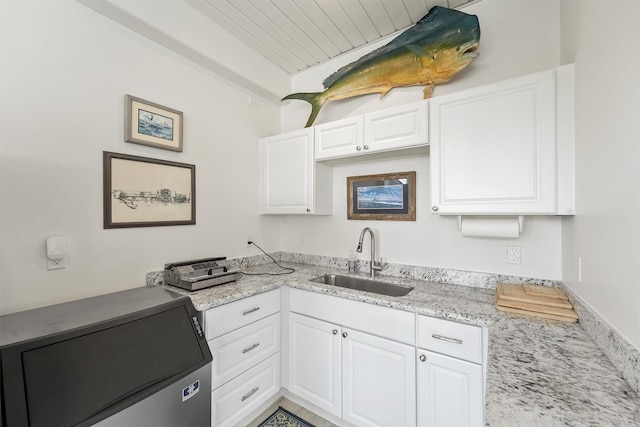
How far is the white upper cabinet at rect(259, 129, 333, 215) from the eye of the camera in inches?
88.8

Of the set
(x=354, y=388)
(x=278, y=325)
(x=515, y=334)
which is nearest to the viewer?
(x=515, y=334)

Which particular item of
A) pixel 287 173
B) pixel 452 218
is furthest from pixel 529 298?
pixel 287 173

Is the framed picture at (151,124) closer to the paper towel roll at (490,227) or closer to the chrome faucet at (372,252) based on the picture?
the chrome faucet at (372,252)

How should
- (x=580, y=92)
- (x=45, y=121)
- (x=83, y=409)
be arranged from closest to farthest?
(x=83, y=409)
(x=580, y=92)
(x=45, y=121)

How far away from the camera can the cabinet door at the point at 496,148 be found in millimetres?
1360

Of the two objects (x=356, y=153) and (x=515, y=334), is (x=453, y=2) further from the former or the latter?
(x=515, y=334)

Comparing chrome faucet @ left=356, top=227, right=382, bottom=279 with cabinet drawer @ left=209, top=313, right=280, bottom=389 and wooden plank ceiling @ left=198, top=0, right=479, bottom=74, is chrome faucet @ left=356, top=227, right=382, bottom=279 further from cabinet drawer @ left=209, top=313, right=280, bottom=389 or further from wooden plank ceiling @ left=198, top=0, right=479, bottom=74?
wooden plank ceiling @ left=198, top=0, right=479, bottom=74

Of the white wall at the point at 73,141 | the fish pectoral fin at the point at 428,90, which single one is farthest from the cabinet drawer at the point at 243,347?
the fish pectoral fin at the point at 428,90

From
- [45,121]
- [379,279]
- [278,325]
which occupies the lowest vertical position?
[278,325]

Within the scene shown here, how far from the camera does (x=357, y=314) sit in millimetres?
1636

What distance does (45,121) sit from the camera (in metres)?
1.32

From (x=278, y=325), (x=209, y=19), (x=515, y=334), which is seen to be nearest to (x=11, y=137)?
(x=209, y=19)

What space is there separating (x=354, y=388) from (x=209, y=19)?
2.81 m

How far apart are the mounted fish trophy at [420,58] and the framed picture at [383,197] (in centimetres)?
67
